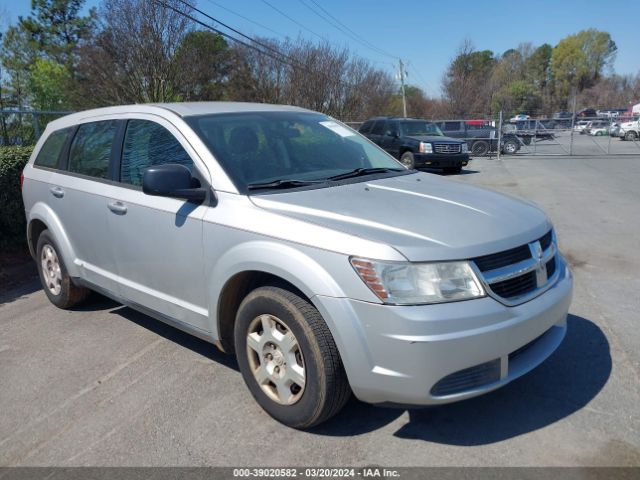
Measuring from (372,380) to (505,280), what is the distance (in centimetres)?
84

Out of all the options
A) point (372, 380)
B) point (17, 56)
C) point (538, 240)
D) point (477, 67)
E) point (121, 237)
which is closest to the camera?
point (372, 380)

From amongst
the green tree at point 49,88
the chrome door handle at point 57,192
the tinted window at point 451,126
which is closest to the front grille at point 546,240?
the chrome door handle at point 57,192

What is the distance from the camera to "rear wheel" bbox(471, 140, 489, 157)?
23656mm

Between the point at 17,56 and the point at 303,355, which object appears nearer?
the point at 303,355

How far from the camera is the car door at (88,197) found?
4164 millimetres

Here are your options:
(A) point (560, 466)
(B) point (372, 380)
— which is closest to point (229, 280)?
(B) point (372, 380)

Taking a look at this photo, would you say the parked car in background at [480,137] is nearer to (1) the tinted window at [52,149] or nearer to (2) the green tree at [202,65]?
(2) the green tree at [202,65]

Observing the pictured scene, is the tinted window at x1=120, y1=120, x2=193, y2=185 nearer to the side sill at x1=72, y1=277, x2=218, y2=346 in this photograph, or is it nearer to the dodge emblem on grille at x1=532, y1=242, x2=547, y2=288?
the side sill at x1=72, y1=277, x2=218, y2=346

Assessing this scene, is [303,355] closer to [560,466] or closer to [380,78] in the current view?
[560,466]

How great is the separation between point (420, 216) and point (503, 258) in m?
0.48

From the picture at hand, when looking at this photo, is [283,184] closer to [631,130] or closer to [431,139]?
[431,139]

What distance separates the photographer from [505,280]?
106 inches

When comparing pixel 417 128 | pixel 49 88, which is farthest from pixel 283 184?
pixel 49 88

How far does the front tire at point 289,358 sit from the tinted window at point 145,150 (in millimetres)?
1149
